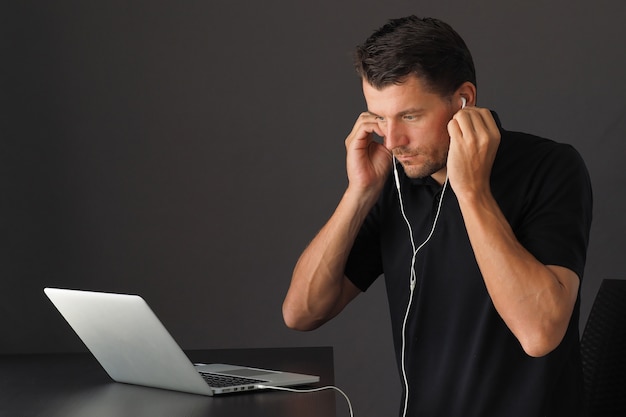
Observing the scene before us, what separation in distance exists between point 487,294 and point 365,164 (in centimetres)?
43

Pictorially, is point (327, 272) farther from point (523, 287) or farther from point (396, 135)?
point (523, 287)

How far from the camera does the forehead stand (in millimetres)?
1920

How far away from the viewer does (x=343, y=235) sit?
2145mm

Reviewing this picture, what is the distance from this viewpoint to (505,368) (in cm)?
187

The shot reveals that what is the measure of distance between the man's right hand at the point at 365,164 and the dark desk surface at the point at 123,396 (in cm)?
41

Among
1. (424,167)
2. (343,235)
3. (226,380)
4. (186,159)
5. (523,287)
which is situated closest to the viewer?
(523,287)

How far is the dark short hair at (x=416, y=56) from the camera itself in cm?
193

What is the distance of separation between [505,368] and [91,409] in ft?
2.67

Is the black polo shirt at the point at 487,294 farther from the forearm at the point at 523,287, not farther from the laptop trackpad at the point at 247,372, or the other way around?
the laptop trackpad at the point at 247,372

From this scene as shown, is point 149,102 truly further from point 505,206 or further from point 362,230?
point 505,206

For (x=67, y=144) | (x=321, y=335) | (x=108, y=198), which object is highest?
(x=67, y=144)

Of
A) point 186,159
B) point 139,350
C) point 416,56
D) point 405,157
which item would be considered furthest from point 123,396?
point 186,159

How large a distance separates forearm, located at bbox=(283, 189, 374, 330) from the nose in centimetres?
23

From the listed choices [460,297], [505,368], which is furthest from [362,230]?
[505,368]
